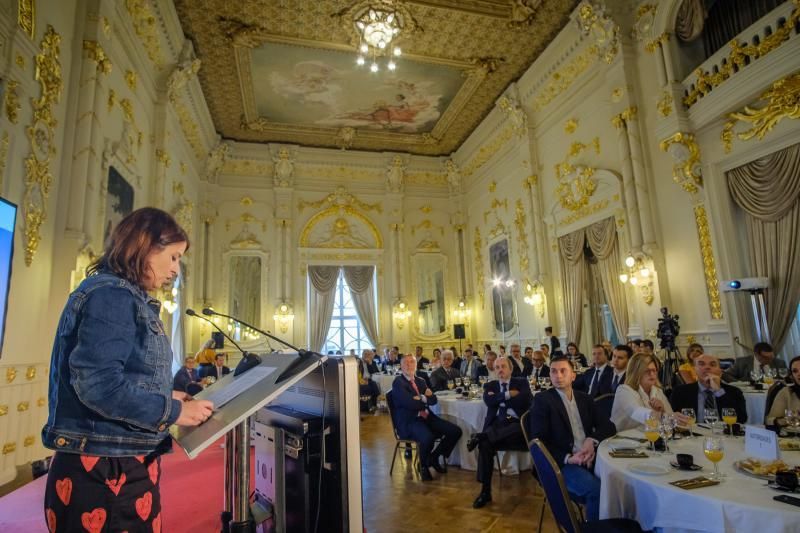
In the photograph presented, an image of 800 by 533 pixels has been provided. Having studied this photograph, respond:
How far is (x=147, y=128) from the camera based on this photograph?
25.5 ft

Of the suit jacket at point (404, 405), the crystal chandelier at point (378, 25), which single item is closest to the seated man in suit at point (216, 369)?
the suit jacket at point (404, 405)

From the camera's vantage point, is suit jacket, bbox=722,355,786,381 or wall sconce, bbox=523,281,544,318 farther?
wall sconce, bbox=523,281,544,318

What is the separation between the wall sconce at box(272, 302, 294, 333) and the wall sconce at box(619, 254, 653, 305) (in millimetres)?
8459

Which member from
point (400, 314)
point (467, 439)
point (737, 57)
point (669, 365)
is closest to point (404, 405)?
point (467, 439)

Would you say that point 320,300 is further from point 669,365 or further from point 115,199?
point 669,365

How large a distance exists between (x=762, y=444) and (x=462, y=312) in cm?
1144

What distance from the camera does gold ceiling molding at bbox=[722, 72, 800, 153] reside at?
5418 mm

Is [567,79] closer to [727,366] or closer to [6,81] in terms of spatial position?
[727,366]

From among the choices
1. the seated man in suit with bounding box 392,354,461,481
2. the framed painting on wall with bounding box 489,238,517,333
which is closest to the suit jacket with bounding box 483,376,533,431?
the seated man in suit with bounding box 392,354,461,481

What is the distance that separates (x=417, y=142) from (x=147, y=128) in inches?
298

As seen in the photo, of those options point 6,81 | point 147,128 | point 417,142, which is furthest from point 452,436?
point 417,142

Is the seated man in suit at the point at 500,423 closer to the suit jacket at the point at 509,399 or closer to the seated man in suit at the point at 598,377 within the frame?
the suit jacket at the point at 509,399

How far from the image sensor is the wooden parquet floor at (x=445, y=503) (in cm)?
352

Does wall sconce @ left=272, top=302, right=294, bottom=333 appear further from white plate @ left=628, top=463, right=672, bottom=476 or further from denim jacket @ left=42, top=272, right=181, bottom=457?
denim jacket @ left=42, top=272, right=181, bottom=457
